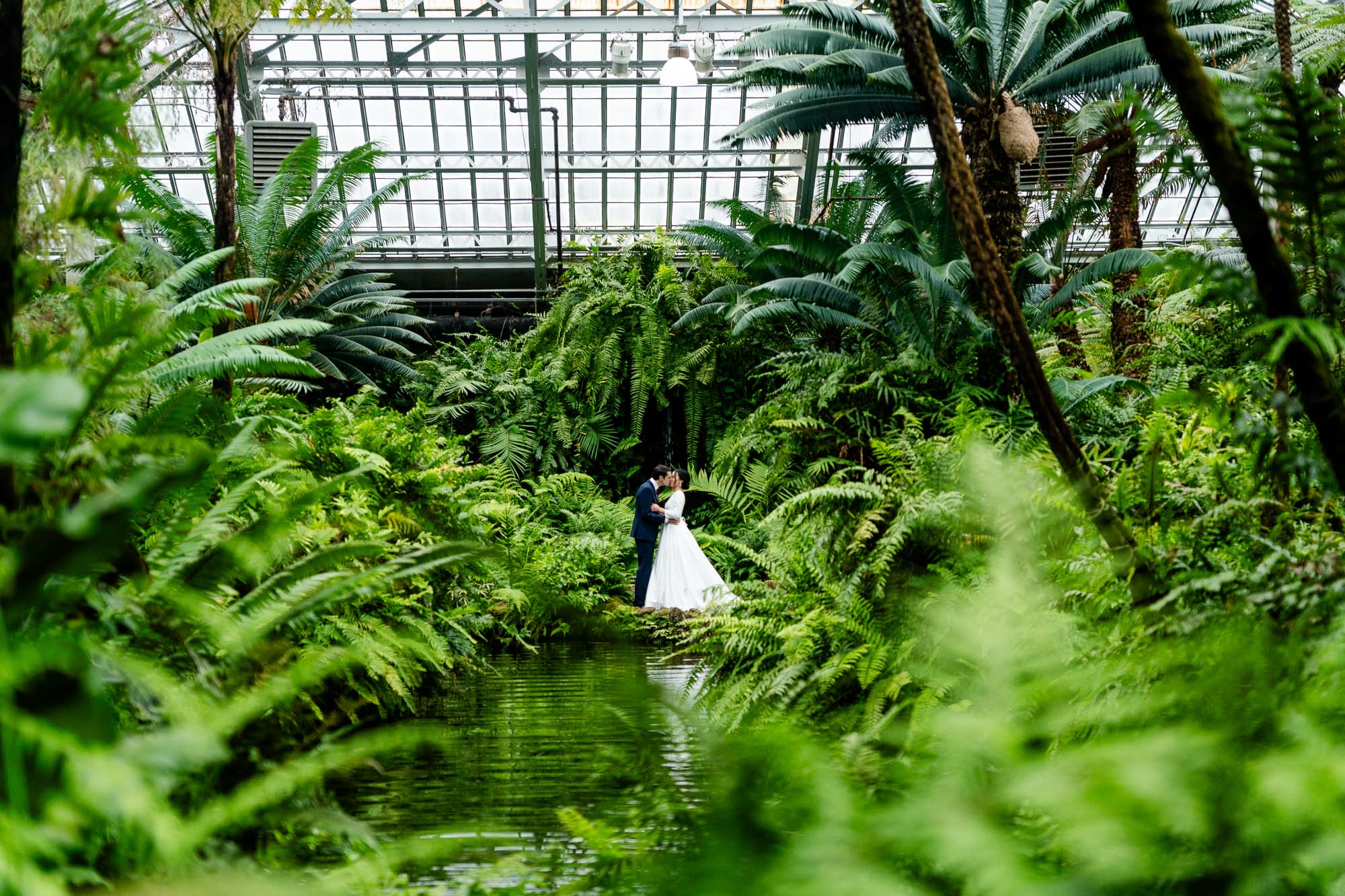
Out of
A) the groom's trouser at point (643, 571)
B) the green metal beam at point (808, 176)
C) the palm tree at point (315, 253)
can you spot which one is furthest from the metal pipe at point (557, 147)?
the groom's trouser at point (643, 571)

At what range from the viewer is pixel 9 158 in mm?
1575

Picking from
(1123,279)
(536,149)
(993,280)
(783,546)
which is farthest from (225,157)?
(536,149)

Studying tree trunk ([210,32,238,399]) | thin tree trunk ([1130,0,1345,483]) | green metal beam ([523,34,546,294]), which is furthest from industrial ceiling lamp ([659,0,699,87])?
thin tree trunk ([1130,0,1345,483])

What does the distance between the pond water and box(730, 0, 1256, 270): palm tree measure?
15.8 feet

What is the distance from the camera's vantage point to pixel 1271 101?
5.68 ft

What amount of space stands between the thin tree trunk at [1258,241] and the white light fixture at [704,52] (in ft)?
43.0

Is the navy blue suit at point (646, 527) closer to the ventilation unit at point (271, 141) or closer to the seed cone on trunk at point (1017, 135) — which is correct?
the seed cone on trunk at point (1017, 135)

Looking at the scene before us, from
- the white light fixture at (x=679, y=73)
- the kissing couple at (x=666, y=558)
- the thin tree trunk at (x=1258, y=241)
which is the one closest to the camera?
the thin tree trunk at (x=1258, y=241)

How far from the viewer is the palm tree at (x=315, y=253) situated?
37.7 feet

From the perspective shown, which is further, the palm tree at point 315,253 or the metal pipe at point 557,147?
the metal pipe at point 557,147

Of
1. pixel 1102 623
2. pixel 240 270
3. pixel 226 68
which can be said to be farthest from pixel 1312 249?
pixel 240 270

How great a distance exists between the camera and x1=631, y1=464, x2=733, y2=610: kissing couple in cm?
995

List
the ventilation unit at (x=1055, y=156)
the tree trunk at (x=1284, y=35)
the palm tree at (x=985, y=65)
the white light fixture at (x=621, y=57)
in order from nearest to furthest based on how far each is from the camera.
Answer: the tree trunk at (x=1284, y=35) < the palm tree at (x=985, y=65) < the ventilation unit at (x=1055, y=156) < the white light fixture at (x=621, y=57)

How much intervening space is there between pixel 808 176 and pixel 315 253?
7380 mm
